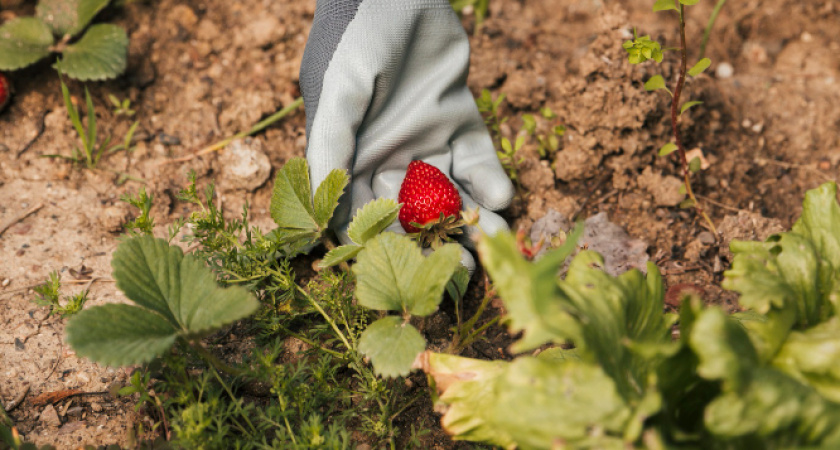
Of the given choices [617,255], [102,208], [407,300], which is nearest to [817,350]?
[407,300]

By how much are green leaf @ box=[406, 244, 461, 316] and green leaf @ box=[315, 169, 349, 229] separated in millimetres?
346

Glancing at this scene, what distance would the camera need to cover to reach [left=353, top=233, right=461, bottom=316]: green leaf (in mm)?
1468

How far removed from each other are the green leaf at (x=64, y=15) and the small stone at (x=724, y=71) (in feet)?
8.67

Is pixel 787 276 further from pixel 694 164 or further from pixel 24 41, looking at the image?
pixel 24 41

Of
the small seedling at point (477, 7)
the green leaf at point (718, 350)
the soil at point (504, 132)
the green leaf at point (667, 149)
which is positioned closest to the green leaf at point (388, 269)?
the soil at point (504, 132)

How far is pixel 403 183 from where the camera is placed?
6.35 feet

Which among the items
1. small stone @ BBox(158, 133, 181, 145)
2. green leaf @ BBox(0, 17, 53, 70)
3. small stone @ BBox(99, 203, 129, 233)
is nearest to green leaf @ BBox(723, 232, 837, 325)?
small stone @ BBox(99, 203, 129, 233)

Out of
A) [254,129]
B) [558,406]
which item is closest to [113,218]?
[254,129]

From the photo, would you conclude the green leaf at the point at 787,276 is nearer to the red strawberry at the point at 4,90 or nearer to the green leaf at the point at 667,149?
the green leaf at the point at 667,149

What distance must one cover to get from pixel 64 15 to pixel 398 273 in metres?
1.93

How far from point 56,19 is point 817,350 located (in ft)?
9.09

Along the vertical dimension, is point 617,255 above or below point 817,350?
below

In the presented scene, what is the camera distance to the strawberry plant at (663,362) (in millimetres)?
999

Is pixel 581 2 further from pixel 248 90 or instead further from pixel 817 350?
pixel 817 350
